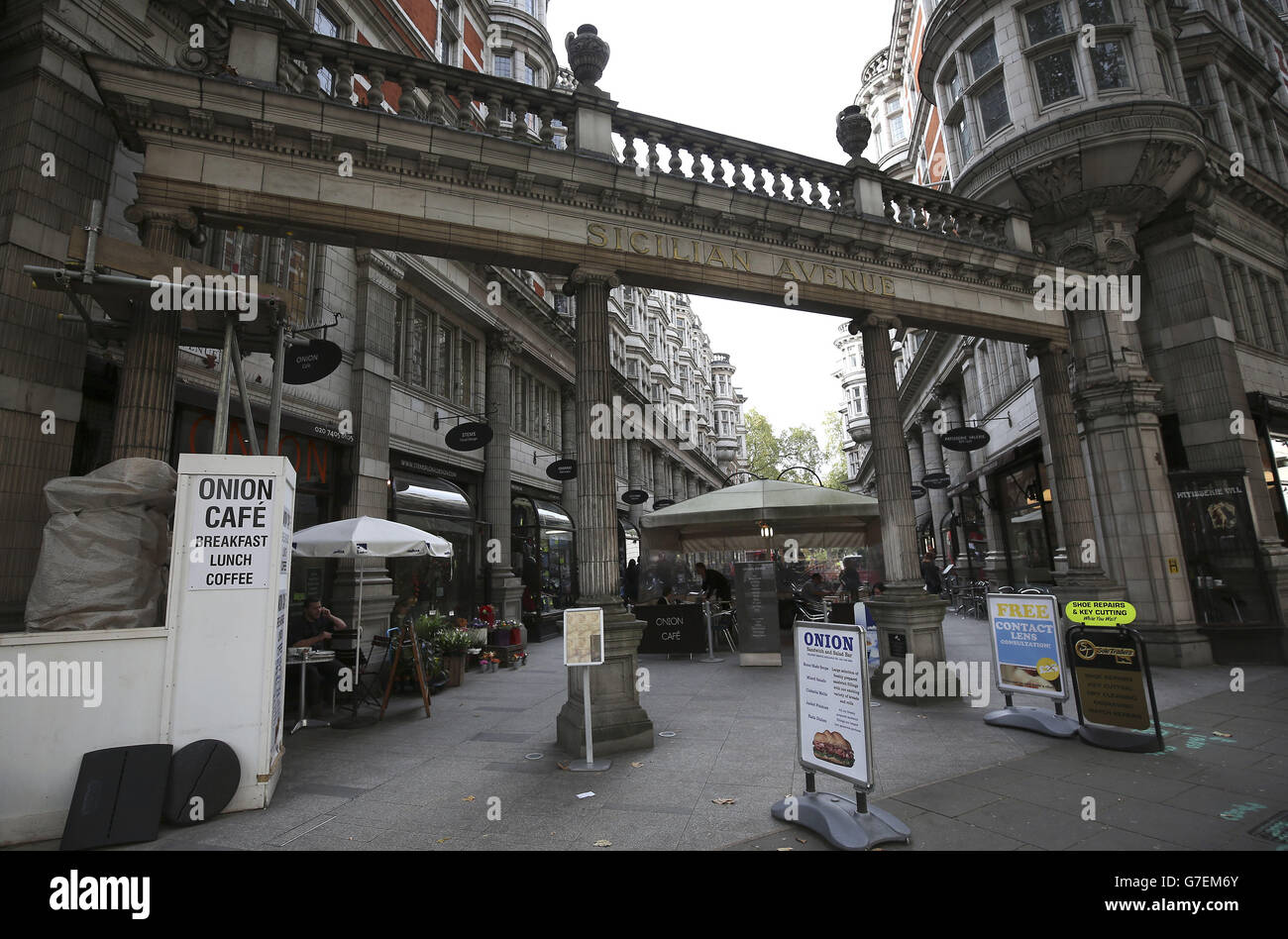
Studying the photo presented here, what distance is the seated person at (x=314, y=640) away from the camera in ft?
28.5

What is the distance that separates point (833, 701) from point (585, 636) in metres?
2.77

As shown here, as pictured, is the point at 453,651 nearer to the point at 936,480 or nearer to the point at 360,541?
the point at 360,541

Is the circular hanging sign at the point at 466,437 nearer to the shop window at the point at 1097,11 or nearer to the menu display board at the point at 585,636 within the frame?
the menu display board at the point at 585,636

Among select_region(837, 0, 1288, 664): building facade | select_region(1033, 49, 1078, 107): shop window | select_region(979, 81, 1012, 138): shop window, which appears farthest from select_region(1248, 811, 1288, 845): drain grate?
select_region(979, 81, 1012, 138): shop window

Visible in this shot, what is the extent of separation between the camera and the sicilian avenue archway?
21.7ft

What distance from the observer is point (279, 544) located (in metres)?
5.57

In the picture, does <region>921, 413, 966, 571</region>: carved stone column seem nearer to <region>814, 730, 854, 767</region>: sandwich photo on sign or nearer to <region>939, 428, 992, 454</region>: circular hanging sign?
<region>939, 428, 992, 454</region>: circular hanging sign

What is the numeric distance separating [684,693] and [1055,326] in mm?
9860

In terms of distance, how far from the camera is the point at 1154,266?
13.5m

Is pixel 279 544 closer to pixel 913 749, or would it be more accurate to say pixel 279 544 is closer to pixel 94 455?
pixel 94 455

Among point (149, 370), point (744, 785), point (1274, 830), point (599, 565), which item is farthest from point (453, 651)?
point (1274, 830)

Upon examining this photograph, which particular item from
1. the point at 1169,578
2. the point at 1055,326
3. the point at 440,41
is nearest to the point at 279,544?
the point at 1055,326

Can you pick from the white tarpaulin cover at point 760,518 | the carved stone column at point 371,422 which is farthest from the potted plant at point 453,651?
the white tarpaulin cover at point 760,518

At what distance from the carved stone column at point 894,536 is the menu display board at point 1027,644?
1.45 meters
